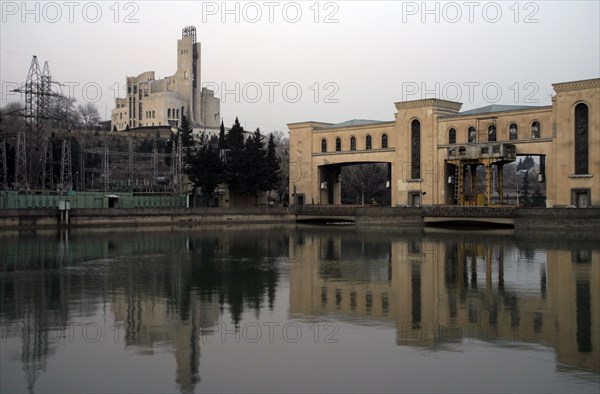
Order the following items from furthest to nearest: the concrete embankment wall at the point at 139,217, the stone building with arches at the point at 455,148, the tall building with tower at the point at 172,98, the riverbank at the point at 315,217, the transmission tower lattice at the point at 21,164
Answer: the tall building with tower at the point at 172,98 < the transmission tower lattice at the point at 21,164 < the stone building with arches at the point at 455,148 < the concrete embankment wall at the point at 139,217 < the riverbank at the point at 315,217

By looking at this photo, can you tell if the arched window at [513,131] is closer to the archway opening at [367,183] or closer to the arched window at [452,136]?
the arched window at [452,136]

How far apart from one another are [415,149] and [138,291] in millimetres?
48673

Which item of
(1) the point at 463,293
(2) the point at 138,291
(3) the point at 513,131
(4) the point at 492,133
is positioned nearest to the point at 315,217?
(4) the point at 492,133

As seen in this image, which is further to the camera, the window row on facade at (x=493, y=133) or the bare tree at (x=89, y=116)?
the bare tree at (x=89, y=116)

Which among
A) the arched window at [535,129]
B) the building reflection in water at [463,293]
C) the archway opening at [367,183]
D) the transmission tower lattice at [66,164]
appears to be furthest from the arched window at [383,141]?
the building reflection in water at [463,293]

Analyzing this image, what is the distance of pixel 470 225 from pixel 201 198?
88.1 feet

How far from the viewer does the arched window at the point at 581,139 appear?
→ 54.4 m

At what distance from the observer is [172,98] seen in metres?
155

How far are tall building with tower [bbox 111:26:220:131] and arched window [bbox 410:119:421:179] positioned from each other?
305 ft

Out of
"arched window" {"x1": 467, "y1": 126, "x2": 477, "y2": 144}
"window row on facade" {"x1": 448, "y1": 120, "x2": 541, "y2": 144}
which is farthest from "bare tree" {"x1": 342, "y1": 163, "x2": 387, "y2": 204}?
"arched window" {"x1": 467, "y1": 126, "x2": 477, "y2": 144}

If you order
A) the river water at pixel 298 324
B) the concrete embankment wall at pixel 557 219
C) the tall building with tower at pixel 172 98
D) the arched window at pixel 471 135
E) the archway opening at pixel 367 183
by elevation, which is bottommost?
the river water at pixel 298 324

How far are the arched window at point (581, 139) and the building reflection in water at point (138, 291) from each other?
96.3 ft

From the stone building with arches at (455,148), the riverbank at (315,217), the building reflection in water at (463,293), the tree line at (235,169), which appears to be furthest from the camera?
the tree line at (235,169)

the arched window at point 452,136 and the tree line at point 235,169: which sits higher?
the arched window at point 452,136
